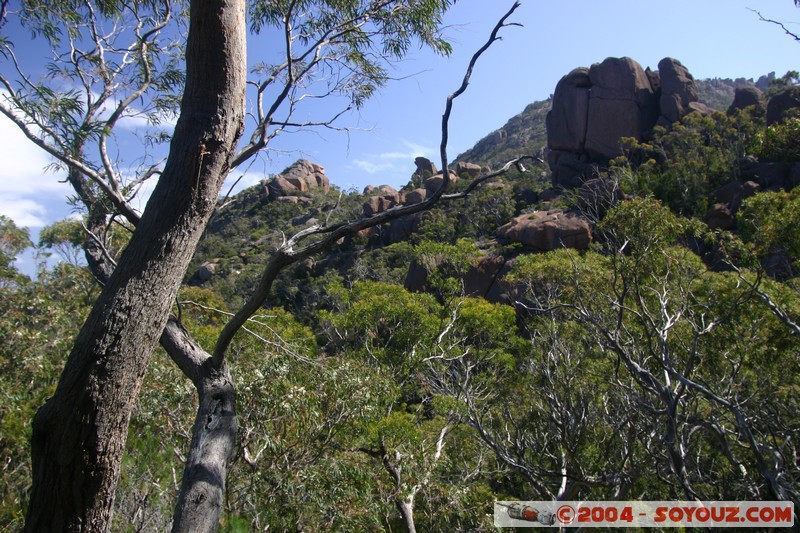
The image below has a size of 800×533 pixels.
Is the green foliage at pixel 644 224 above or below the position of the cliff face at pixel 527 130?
below

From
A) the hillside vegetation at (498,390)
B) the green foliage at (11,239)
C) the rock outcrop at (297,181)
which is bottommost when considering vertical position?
the hillside vegetation at (498,390)

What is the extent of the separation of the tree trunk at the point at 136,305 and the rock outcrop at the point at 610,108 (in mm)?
33069

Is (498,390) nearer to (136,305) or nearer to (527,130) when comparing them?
(136,305)

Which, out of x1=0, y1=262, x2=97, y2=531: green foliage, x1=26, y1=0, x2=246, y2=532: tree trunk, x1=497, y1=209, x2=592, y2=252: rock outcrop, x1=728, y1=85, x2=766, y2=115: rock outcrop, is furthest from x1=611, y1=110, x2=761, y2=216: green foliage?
x1=26, y1=0, x2=246, y2=532: tree trunk

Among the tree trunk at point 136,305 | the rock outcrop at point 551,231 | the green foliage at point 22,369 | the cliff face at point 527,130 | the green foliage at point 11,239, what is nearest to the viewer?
the tree trunk at point 136,305

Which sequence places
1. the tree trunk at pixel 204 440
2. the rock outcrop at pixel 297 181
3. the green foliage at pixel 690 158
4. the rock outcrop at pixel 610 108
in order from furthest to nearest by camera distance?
the rock outcrop at pixel 297 181 < the rock outcrop at pixel 610 108 < the green foliage at pixel 690 158 < the tree trunk at pixel 204 440

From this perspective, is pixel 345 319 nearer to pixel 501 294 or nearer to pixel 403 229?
pixel 501 294

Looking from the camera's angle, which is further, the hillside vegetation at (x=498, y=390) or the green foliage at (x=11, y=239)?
the green foliage at (x=11, y=239)

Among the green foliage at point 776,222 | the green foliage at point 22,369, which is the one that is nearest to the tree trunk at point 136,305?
the green foliage at point 22,369

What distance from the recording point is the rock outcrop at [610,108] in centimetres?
3350

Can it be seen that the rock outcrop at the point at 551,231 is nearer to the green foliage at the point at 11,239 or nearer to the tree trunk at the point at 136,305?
the green foliage at the point at 11,239

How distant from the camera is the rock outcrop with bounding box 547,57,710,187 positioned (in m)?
33.5

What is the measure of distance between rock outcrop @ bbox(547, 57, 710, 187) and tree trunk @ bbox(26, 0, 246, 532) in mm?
33069

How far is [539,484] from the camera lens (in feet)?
23.3
